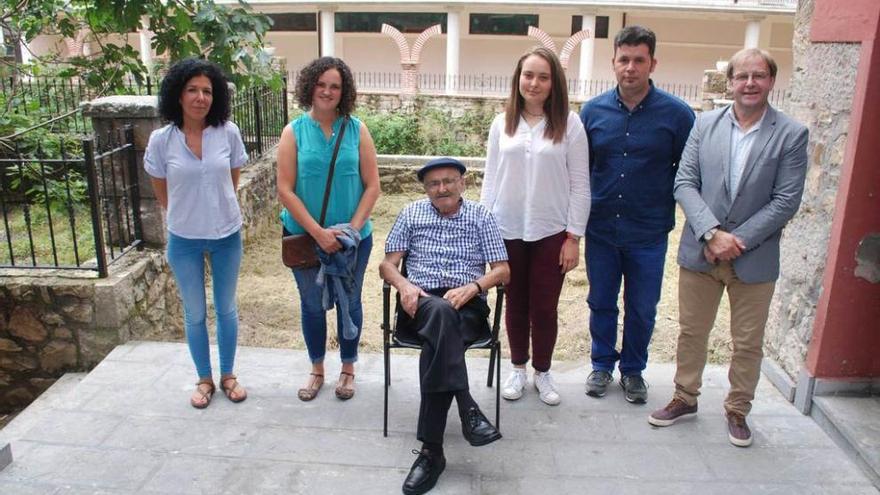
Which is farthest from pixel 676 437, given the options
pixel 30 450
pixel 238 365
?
pixel 30 450

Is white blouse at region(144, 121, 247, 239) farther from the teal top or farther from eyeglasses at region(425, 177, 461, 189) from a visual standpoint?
eyeglasses at region(425, 177, 461, 189)

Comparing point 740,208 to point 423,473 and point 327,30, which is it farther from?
point 327,30

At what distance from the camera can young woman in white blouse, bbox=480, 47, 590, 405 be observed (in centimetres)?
313

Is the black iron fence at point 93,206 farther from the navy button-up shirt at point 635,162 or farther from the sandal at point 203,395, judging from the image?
the navy button-up shirt at point 635,162

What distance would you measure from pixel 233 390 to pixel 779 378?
2.92 meters

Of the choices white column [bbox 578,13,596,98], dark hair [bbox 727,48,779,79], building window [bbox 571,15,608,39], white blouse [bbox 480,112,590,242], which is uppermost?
building window [bbox 571,15,608,39]

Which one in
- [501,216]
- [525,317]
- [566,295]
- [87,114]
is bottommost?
[566,295]

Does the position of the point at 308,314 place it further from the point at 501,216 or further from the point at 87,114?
the point at 87,114

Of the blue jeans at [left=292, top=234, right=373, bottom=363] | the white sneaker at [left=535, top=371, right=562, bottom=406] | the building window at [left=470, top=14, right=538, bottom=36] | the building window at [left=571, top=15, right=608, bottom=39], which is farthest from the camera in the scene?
the building window at [left=470, top=14, right=538, bottom=36]

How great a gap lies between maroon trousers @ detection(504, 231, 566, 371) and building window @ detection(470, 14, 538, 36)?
21.5 meters

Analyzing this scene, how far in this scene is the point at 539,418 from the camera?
3379 millimetres

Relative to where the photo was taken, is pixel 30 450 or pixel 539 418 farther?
pixel 539 418

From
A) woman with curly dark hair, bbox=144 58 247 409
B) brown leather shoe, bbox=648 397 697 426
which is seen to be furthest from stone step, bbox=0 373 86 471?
brown leather shoe, bbox=648 397 697 426

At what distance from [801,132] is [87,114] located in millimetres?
4304
